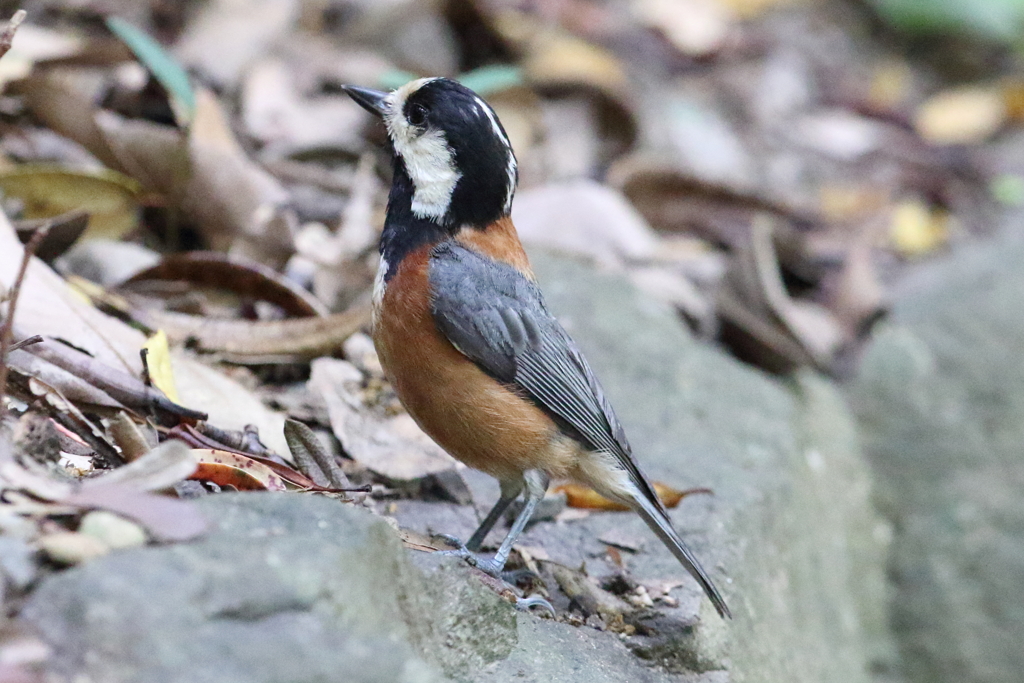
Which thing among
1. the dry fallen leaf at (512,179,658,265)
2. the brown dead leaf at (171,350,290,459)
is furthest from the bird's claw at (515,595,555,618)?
the dry fallen leaf at (512,179,658,265)

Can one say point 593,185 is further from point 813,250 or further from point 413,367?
point 413,367

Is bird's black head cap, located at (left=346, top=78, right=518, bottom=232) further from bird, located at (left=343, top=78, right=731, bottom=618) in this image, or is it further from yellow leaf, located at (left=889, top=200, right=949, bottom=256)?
yellow leaf, located at (left=889, top=200, right=949, bottom=256)

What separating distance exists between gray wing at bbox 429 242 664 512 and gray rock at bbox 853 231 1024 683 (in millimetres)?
2701

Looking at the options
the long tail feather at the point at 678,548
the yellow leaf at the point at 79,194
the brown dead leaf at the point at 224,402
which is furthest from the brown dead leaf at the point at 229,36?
the long tail feather at the point at 678,548

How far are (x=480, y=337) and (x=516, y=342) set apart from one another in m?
0.16

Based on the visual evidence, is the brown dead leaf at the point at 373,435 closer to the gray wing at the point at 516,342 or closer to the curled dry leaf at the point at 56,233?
the gray wing at the point at 516,342

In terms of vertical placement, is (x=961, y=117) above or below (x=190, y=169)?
above

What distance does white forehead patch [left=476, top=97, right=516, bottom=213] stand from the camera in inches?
156

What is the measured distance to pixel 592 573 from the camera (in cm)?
402

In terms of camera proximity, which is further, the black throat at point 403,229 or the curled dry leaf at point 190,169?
the curled dry leaf at point 190,169

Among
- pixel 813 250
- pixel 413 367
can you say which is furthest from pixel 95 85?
pixel 813 250

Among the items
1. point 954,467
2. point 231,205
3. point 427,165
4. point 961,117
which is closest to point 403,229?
point 427,165

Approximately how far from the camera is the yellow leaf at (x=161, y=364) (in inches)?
146

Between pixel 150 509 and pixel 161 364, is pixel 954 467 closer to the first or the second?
pixel 161 364
